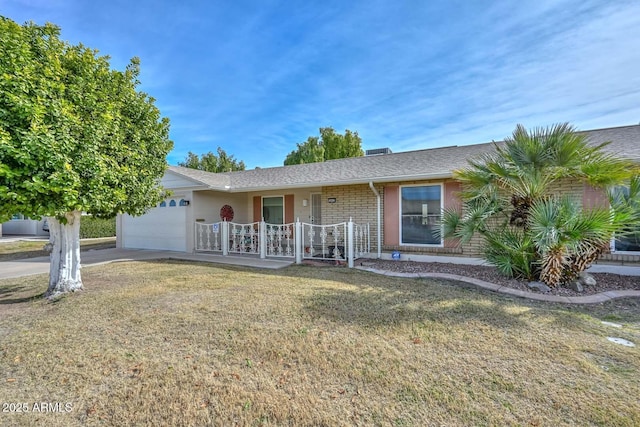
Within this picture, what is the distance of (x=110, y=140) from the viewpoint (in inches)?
207

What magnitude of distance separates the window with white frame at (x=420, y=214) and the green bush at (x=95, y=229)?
1914 centimetres

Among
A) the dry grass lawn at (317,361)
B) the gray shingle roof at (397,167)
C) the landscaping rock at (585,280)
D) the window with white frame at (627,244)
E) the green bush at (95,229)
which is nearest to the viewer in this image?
the dry grass lawn at (317,361)

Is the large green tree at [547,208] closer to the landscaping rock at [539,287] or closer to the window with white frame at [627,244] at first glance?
the landscaping rock at [539,287]

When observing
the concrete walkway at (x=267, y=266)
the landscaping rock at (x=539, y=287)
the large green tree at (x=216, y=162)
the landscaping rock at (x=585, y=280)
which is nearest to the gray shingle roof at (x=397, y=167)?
the concrete walkway at (x=267, y=266)

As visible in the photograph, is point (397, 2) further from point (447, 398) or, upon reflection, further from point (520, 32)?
point (447, 398)

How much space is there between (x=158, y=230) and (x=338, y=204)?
7.64 meters

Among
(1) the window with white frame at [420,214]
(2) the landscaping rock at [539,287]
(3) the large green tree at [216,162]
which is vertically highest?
(3) the large green tree at [216,162]

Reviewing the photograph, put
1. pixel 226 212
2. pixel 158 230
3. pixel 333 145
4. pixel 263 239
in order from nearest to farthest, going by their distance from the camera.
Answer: pixel 263 239
pixel 158 230
pixel 226 212
pixel 333 145

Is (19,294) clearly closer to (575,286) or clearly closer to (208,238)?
(208,238)

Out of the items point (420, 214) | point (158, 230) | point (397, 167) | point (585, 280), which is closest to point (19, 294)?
point (158, 230)

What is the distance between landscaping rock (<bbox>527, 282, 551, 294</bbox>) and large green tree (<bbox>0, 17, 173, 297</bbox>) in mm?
8036

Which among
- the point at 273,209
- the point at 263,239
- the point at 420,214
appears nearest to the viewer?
the point at 420,214

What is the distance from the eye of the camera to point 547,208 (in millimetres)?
5676

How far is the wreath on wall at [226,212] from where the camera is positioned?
41.8 ft
